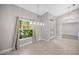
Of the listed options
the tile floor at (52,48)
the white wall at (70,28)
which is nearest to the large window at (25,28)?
the tile floor at (52,48)

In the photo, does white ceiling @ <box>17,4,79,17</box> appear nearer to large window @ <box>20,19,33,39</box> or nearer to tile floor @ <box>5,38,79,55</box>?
large window @ <box>20,19,33,39</box>

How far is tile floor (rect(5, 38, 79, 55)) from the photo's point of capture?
2338 mm

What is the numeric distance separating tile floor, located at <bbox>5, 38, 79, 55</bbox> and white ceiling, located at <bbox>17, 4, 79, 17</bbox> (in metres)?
0.72

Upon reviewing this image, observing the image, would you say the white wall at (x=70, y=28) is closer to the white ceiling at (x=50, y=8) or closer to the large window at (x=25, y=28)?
the white ceiling at (x=50, y=8)

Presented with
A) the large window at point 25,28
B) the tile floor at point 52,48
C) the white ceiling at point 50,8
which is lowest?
the tile floor at point 52,48

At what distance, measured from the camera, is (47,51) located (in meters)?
2.40

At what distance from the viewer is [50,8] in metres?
2.47

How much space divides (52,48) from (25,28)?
0.88 m

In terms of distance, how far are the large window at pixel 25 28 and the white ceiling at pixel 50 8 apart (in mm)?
346

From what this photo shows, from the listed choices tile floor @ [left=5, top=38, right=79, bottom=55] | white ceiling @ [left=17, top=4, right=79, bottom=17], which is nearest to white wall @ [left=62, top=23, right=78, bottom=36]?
tile floor @ [left=5, top=38, right=79, bottom=55]

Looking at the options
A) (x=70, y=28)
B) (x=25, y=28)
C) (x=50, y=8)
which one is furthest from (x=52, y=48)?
(x=50, y=8)

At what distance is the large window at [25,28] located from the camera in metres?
2.41
